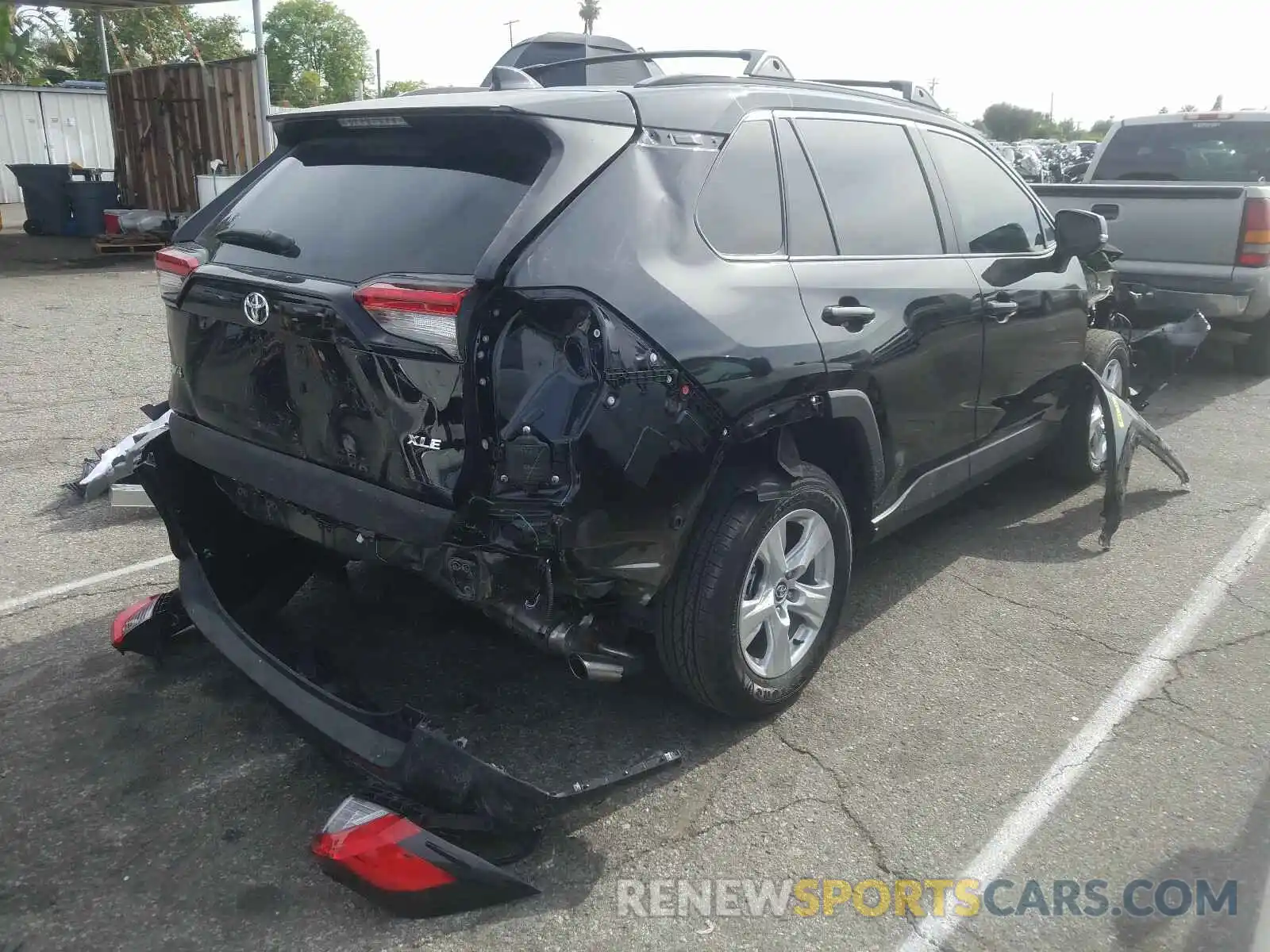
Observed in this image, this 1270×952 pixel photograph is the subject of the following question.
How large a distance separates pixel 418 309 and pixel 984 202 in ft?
9.43

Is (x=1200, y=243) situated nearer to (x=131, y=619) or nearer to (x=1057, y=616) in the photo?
(x=1057, y=616)

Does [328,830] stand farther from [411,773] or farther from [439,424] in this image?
[439,424]

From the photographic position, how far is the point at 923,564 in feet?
15.4

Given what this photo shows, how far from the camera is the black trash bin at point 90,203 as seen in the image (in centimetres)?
1741

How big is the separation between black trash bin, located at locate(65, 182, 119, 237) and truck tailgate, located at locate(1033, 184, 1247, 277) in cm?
1564

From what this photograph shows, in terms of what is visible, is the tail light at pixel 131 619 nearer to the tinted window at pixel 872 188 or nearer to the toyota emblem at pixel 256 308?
the toyota emblem at pixel 256 308

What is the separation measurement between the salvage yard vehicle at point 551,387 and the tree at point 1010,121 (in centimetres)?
6459

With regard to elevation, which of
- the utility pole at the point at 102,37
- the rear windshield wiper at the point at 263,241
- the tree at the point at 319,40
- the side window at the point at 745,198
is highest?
the tree at the point at 319,40

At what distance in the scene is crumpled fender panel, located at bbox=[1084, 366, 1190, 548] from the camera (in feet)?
15.5

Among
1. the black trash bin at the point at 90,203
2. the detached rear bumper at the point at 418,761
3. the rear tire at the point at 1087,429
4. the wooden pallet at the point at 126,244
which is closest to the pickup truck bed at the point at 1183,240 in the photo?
the rear tire at the point at 1087,429

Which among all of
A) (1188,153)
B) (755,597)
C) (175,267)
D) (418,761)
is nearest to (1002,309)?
(755,597)

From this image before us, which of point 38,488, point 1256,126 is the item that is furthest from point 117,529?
point 1256,126

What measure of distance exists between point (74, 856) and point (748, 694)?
189 centimetres

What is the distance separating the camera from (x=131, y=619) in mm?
3564
